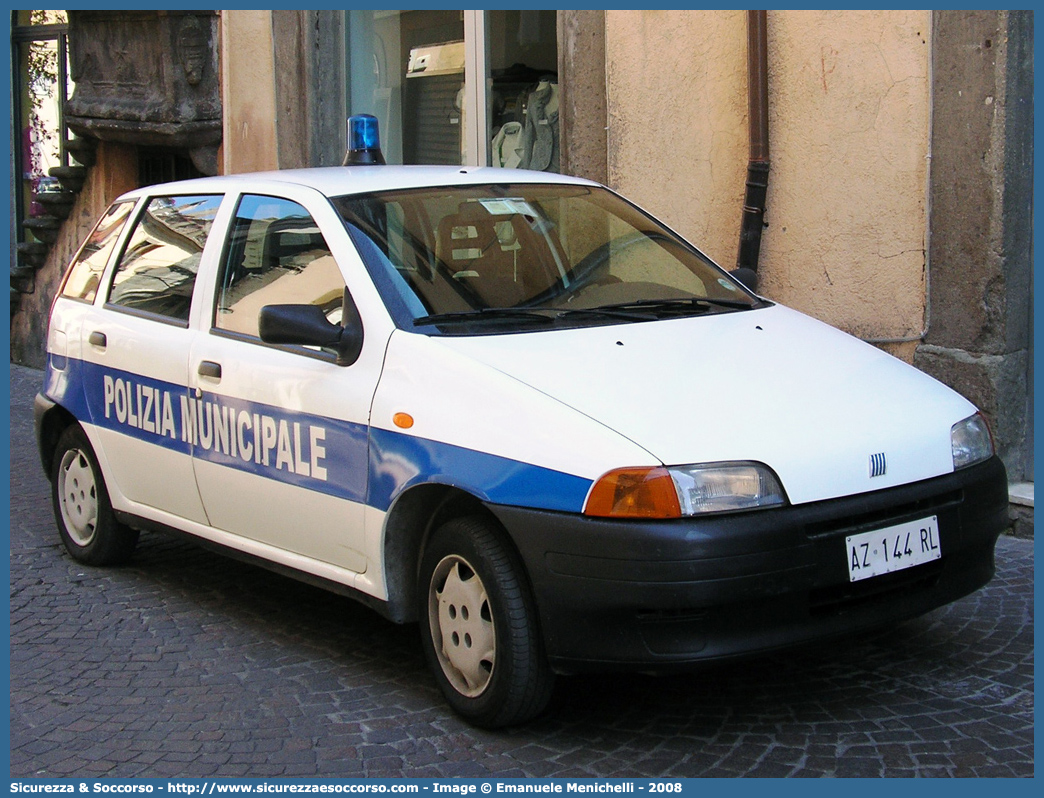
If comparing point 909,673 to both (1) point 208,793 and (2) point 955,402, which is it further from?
(1) point 208,793

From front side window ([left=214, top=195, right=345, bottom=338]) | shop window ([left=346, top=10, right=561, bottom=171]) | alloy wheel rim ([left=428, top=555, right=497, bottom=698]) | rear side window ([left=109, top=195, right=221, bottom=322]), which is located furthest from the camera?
shop window ([left=346, top=10, right=561, bottom=171])

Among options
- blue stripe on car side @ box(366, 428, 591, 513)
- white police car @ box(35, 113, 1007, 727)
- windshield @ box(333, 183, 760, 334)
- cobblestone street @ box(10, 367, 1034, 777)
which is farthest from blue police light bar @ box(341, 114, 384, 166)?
blue stripe on car side @ box(366, 428, 591, 513)

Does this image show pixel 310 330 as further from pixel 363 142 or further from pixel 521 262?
pixel 363 142

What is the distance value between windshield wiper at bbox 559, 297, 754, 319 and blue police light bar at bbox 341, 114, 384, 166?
83.1 inches

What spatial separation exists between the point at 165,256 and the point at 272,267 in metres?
0.90

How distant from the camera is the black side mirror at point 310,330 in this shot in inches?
177

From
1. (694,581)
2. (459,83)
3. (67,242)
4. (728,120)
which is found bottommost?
(694,581)

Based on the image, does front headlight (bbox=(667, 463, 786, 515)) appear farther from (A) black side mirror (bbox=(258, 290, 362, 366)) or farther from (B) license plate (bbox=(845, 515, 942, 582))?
(A) black side mirror (bbox=(258, 290, 362, 366))

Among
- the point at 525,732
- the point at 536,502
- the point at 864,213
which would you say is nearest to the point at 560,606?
the point at 536,502

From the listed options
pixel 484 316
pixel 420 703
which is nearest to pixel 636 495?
pixel 484 316

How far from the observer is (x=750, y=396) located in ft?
13.4

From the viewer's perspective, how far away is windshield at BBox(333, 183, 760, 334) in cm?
461

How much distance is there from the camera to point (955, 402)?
14.7 feet

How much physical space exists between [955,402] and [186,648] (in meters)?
2.92
